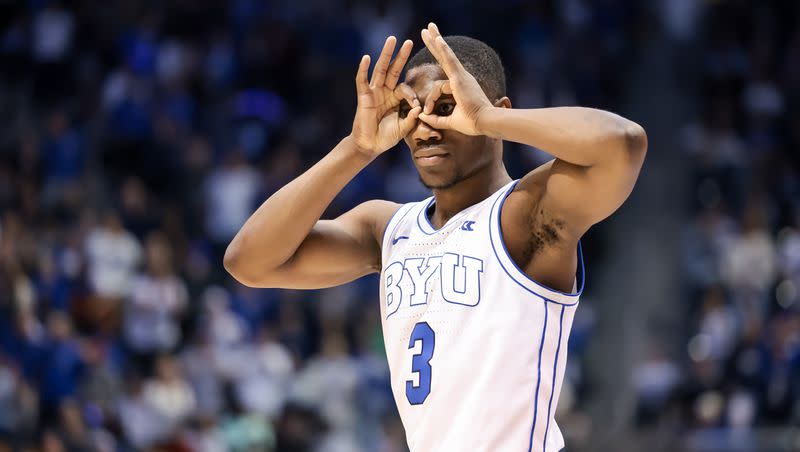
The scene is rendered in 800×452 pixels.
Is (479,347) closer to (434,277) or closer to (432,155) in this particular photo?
(434,277)

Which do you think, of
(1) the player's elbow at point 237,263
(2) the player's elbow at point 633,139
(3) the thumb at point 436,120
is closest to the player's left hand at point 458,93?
(3) the thumb at point 436,120

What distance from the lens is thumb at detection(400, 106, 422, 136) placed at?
4012 millimetres

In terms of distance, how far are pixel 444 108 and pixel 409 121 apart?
130 mm

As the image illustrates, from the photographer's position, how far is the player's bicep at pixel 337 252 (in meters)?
4.48

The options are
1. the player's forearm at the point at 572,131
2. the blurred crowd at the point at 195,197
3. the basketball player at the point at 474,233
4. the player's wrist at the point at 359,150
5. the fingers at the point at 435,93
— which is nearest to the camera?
the player's forearm at the point at 572,131

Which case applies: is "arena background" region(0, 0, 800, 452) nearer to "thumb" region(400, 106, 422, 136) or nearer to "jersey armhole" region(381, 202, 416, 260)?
"jersey armhole" region(381, 202, 416, 260)

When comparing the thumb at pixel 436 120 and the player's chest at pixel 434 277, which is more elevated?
the thumb at pixel 436 120

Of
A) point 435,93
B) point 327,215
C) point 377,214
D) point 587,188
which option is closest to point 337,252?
point 377,214

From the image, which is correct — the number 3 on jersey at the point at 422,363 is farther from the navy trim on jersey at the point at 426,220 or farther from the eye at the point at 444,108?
the eye at the point at 444,108

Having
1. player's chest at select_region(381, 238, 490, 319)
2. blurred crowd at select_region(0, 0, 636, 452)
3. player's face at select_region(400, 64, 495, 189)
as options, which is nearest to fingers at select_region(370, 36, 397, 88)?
player's face at select_region(400, 64, 495, 189)

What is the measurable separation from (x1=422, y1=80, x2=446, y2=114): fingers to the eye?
3 centimetres

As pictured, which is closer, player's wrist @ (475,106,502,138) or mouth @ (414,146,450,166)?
player's wrist @ (475,106,502,138)

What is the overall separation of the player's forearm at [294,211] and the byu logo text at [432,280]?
363 millimetres

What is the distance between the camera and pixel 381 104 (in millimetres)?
4215
